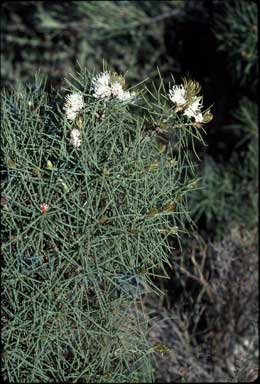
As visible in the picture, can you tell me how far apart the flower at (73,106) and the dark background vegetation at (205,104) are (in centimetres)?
69

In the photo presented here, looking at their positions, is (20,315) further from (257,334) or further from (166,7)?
(166,7)

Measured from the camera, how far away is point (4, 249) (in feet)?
3.60

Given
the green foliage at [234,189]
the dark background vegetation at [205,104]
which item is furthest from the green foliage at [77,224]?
the green foliage at [234,189]

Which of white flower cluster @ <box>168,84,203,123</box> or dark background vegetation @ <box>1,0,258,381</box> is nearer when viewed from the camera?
white flower cluster @ <box>168,84,203,123</box>

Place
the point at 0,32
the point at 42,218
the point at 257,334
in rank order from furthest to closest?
the point at 0,32 → the point at 257,334 → the point at 42,218

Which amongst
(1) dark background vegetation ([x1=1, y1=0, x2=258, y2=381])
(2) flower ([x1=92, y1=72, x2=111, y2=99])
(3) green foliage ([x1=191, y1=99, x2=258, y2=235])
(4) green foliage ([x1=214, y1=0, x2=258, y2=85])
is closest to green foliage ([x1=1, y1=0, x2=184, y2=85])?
(1) dark background vegetation ([x1=1, y1=0, x2=258, y2=381])

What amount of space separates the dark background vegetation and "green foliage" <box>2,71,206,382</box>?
0.50 m

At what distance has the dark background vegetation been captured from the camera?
179cm

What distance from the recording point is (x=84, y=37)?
8.25 ft

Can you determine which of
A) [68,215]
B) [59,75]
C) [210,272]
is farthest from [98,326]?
[59,75]

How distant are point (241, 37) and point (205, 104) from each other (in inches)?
10.6

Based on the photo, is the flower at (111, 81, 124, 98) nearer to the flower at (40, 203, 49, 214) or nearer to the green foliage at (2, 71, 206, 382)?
the green foliage at (2, 71, 206, 382)

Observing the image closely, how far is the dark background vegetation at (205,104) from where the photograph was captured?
179 cm

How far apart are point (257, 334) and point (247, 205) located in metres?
0.43
